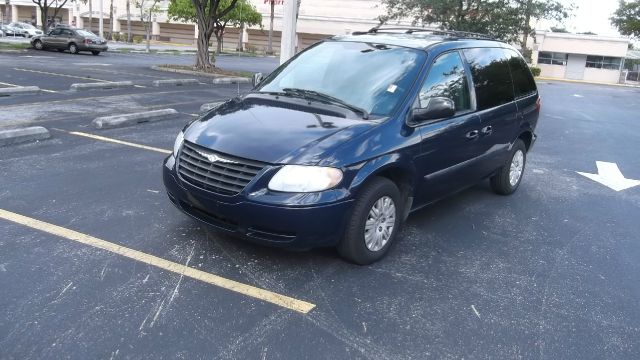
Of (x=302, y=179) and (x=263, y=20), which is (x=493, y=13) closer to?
(x=302, y=179)

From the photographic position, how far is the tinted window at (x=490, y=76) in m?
5.70

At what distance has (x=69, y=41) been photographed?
1262 inches

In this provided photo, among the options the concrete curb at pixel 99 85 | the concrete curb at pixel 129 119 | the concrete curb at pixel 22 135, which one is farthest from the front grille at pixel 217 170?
the concrete curb at pixel 99 85

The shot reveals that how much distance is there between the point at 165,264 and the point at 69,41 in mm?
31901

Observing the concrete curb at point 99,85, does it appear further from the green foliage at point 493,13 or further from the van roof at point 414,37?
the green foliage at point 493,13

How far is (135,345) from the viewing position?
3180mm

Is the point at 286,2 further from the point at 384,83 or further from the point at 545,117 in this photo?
the point at 384,83

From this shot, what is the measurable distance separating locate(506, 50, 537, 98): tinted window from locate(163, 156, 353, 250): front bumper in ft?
11.5

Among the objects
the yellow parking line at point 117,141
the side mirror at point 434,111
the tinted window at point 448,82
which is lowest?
the yellow parking line at point 117,141

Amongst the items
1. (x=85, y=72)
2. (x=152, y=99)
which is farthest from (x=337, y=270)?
(x=85, y=72)

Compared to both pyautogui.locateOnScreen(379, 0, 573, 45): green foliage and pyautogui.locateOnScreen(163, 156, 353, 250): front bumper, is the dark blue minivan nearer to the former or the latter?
pyautogui.locateOnScreen(163, 156, 353, 250): front bumper

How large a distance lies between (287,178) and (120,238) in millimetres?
1653

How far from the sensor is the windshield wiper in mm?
4620

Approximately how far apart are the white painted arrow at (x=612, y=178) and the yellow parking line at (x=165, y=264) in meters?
5.77
